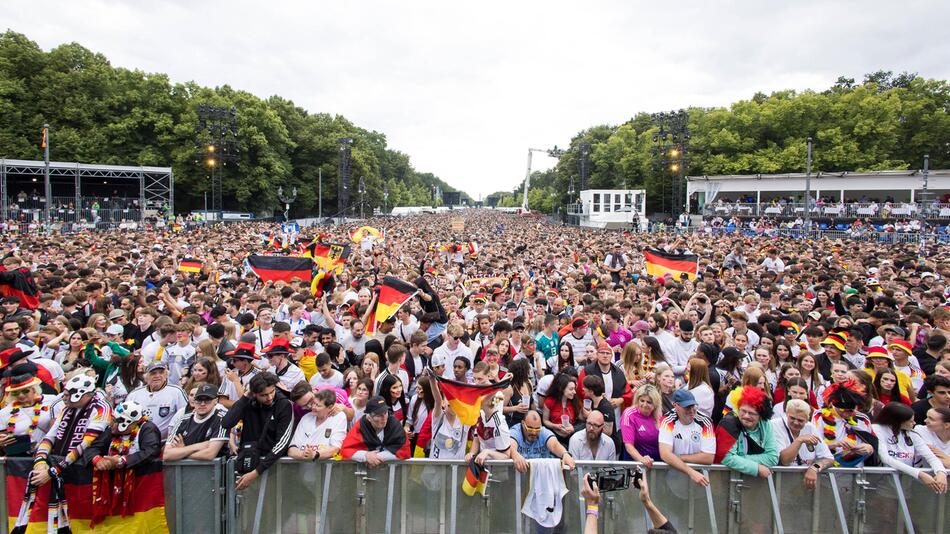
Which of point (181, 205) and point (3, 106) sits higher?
point (3, 106)

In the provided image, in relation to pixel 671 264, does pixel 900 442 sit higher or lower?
lower

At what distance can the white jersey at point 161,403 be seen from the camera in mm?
5297

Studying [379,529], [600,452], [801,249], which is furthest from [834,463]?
[801,249]

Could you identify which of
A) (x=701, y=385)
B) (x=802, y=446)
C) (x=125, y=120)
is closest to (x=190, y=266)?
(x=701, y=385)

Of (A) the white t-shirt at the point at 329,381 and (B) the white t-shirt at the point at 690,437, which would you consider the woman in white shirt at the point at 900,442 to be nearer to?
(B) the white t-shirt at the point at 690,437

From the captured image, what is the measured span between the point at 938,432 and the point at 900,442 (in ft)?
0.95

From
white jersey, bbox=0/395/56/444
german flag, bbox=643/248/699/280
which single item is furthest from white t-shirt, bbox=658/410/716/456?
german flag, bbox=643/248/699/280

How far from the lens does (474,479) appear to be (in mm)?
4918

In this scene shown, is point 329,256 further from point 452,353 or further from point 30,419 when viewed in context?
point 30,419

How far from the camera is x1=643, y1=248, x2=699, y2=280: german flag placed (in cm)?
1468

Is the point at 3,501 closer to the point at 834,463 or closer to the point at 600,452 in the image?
the point at 600,452

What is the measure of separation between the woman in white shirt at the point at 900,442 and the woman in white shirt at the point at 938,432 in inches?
3.0

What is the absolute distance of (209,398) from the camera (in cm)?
499

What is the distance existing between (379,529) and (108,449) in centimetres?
223
